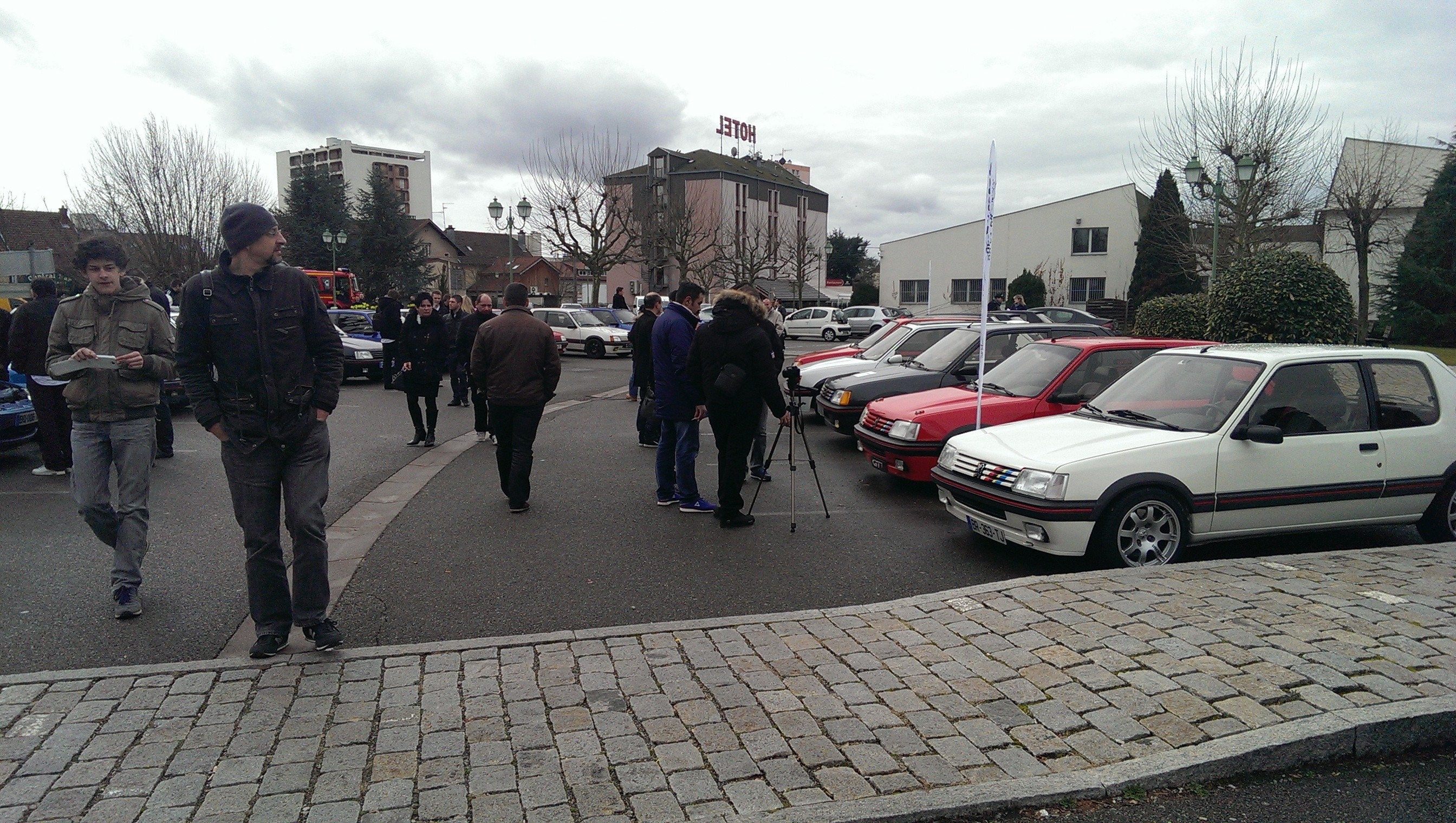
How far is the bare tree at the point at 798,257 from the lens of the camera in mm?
60094

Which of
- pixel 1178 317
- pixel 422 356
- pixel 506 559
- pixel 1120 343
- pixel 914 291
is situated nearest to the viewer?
pixel 506 559

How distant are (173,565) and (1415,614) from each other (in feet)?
23.6

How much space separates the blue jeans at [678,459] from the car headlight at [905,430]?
194 cm

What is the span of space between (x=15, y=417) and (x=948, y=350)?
10.0m

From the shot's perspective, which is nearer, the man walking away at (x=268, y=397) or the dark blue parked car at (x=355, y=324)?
the man walking away at (x=268, y=397)

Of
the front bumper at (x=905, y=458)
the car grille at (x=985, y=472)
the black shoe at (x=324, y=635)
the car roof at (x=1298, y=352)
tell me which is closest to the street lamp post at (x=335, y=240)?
the front bumper at (x=905, y=458)

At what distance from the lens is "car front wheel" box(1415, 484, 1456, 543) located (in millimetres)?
6332

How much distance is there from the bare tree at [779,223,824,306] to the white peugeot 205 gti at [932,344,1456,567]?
173ft

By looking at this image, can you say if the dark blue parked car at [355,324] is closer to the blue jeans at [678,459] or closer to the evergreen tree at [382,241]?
the blue jeans at [678,459]

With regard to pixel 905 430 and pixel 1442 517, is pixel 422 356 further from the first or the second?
pixel 1442 517

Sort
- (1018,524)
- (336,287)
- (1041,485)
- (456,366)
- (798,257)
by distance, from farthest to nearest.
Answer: (798,257) < (336,287) < (456,366) < (1018,524) < (1041,485)

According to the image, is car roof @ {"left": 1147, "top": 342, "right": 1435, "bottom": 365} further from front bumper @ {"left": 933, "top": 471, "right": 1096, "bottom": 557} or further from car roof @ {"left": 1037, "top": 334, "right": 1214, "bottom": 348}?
front bumper @ {"left": 933, "top": 471, "right": 1096, "bottom": 557}

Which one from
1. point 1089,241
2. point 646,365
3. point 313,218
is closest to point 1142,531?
point 646,365

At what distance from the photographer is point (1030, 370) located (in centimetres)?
848
